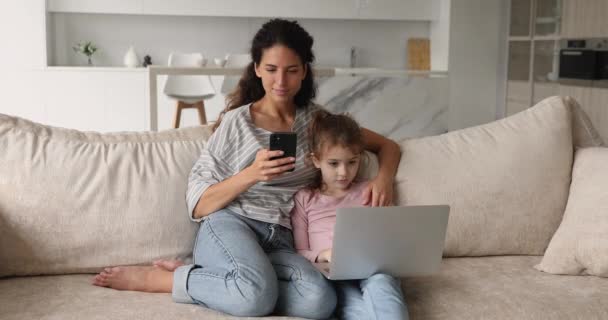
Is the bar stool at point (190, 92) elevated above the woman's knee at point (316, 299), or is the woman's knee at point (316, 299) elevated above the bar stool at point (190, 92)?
the bar stool at point (190, 92)

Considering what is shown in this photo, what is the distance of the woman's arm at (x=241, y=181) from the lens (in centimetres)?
195

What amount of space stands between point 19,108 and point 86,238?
15.6 feet

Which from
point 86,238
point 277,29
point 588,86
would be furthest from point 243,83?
point 588,86

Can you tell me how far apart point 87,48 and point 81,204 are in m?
4.85

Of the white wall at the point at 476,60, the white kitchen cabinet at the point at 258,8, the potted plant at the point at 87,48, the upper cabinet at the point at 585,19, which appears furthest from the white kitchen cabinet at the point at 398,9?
the potted plant at the point at 87,48

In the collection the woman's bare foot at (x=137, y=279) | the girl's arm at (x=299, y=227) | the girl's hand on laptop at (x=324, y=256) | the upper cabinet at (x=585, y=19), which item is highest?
the upper cabinet at (x=585, y=19)

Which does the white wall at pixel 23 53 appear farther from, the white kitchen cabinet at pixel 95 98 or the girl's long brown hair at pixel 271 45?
the girl's long brown hair at pixel 271 45

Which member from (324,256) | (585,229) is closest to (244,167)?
(324,256)

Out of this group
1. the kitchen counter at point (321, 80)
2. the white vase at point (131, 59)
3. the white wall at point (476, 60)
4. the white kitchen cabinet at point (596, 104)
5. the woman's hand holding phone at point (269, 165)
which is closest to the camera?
the woman's hand holding phone at point (269, 165)

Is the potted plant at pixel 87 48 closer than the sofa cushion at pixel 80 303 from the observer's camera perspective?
No

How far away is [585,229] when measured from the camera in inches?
81.6

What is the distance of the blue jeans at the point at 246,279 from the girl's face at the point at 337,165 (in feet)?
0.81

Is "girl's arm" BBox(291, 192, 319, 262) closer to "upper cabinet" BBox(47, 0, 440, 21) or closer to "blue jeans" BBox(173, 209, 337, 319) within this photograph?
"blue jeans" BBox(173, 209, 337, 319)

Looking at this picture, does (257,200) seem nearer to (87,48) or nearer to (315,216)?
(315,216)
